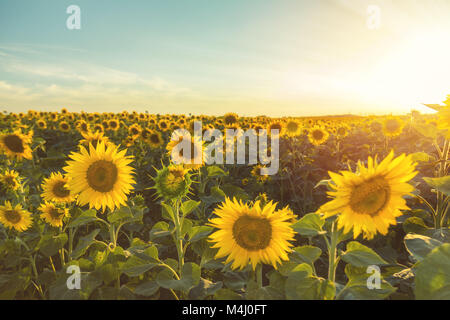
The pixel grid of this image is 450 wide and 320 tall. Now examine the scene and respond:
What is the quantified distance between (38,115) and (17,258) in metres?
18.0

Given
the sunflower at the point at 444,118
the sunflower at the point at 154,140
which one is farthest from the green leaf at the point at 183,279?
the sunflower at the point at 154,140

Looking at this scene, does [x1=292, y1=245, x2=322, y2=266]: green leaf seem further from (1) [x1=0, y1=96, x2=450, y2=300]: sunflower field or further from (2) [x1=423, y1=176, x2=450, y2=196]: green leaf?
(2) [x1=423, y1=176, x2=450, y2=196]: green leaf

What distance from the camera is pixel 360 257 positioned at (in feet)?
4.81

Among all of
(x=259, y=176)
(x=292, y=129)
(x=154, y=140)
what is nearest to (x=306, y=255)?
(x=259, y=176)

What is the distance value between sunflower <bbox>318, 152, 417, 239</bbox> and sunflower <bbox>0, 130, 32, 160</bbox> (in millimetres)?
5335

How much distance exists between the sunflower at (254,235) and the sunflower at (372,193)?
37 centimetres

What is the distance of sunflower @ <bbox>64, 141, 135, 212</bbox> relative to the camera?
219 centimetres

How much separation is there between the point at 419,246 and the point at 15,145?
5861 mm

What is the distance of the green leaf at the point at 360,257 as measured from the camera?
141 cm

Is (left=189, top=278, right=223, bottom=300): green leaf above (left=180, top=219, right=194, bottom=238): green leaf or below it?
below

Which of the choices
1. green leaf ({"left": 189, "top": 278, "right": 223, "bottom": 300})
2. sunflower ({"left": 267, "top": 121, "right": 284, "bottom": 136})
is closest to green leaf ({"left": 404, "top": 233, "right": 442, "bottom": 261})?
green leaf ({"left": 189, "top": 278, "right": 223, "bottom": 300})

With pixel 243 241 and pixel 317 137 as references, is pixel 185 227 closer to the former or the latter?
pixel 243 241

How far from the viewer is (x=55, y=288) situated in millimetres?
1693
